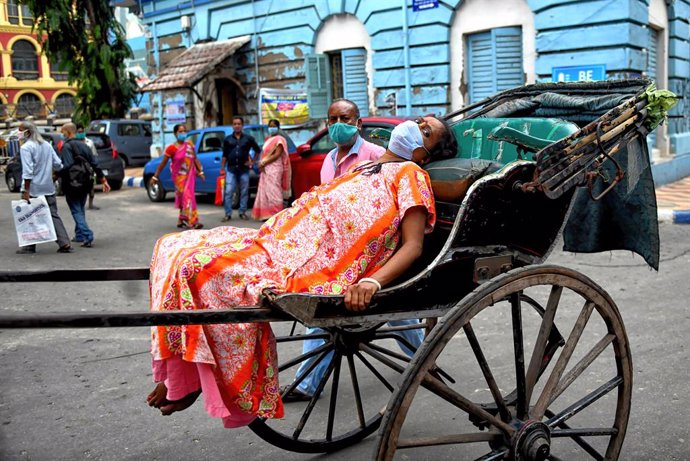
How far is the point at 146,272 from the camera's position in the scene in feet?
9.96

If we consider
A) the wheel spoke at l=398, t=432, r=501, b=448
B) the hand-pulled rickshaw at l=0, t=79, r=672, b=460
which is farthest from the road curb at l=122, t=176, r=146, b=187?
the wheel spoke at l=398, t=432, r=501, b=448

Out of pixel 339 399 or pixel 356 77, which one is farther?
pixel 356 77

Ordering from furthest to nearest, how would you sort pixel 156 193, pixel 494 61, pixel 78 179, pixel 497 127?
pixel 156 193, pixel 494 61, pixel 78 179, pixel 497 127

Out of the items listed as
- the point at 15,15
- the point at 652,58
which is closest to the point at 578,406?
the point at 652,58

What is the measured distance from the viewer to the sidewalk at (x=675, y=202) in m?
10.0

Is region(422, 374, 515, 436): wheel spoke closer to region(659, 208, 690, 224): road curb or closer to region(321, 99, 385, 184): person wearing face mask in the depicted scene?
region(321, 99, 385, 184): person wearing face mask

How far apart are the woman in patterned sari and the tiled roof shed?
14.8 m

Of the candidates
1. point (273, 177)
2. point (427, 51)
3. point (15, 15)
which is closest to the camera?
point (273, 177)

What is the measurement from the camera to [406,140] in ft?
10.2

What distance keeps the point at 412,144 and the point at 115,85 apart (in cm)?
2193

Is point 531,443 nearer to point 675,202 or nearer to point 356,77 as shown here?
point 675,202

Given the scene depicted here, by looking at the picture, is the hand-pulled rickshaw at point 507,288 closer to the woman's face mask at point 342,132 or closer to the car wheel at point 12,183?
the woman's face mask at point 342,132

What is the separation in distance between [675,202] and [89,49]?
1803 centimetres

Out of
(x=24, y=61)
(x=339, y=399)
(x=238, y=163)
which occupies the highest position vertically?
(x=24, y=61)
